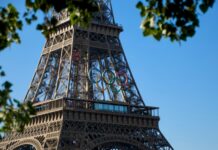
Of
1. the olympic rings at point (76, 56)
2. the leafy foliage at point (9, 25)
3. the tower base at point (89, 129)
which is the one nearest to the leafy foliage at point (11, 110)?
the leafy foliage at point (9, 25)

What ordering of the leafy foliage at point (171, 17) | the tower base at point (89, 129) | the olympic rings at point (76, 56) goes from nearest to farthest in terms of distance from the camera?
the leafy foliage at point (171, 17) < the tower base at point (89, 129) < the olympic rings at point (76, 56)

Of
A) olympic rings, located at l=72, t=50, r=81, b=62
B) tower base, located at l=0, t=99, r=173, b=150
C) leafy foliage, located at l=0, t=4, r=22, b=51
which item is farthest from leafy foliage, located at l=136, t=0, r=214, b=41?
olympic rings, located at l=72, t=50, r=81, b=62

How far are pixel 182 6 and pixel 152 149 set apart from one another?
56.3 metres

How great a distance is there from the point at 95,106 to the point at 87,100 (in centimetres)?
228

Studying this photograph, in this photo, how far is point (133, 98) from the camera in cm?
7112

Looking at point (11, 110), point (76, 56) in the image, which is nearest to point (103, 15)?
point (76, 56)

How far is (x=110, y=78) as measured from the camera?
7062 centimetres

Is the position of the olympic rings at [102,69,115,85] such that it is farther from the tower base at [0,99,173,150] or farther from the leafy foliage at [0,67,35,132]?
the leafy foliage at [0,67,35,132]

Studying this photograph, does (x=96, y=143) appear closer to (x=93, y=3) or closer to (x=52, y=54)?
(x=52, y=54)

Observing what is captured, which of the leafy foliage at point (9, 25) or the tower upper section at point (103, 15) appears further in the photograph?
the tower upper section at point (103, 15)

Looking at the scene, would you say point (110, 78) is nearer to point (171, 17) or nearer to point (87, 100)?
point (87, 100)

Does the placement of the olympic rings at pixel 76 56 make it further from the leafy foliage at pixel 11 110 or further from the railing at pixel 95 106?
the leafy foliage at pixel 11 110

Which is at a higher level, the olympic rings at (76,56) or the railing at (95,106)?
the olympic rings at (76,56)

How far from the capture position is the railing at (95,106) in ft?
210
